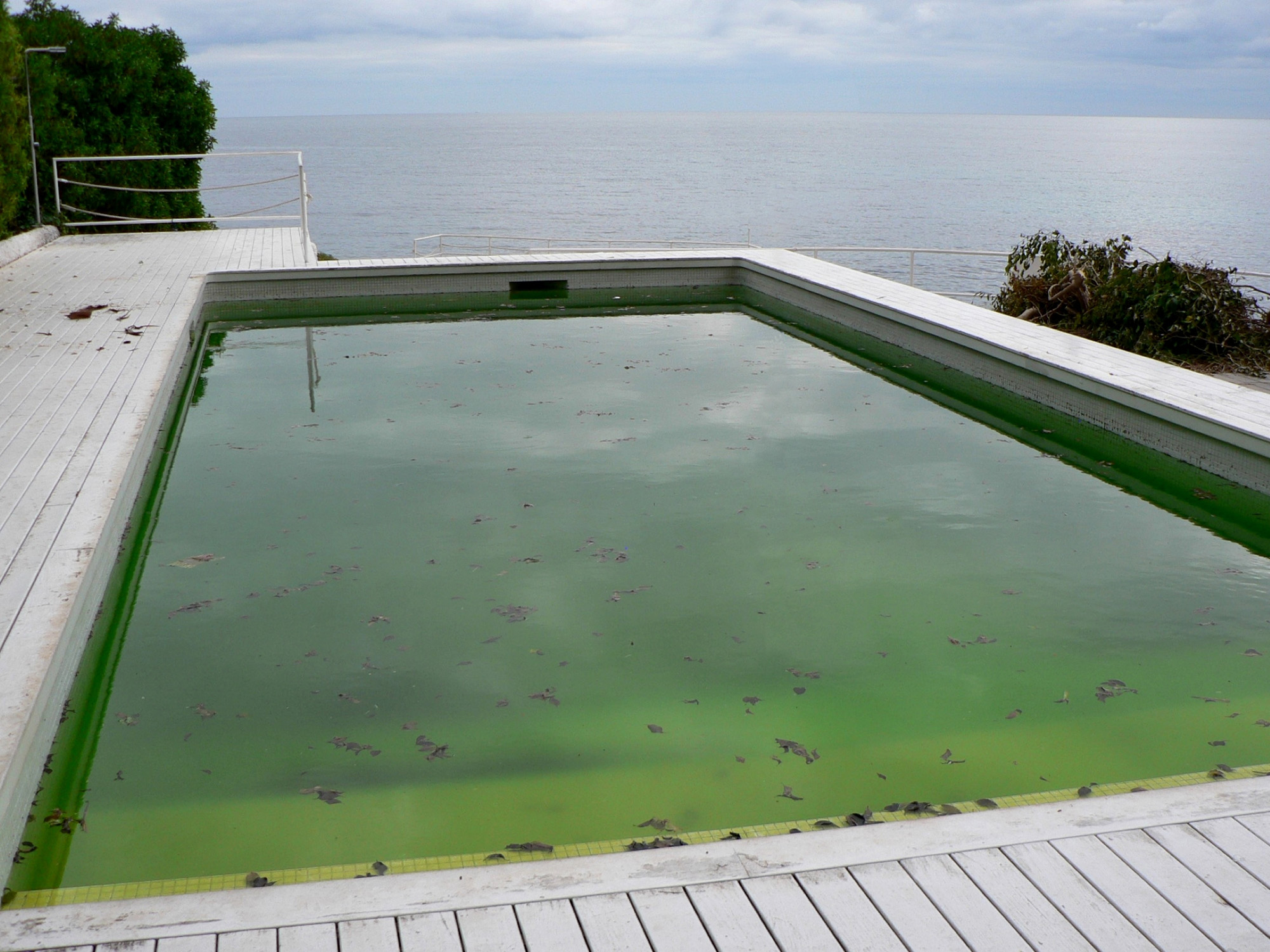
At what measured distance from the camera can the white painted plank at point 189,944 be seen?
1.65m

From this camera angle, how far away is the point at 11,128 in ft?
30.6

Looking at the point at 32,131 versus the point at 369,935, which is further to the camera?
the point at 32,131

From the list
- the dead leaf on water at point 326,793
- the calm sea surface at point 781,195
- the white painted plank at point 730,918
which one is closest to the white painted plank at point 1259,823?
the white painted plank at point 730,918

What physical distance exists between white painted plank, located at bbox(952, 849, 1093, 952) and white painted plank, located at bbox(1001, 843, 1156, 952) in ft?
0.05

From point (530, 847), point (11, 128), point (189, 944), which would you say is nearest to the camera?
point (189, 944)

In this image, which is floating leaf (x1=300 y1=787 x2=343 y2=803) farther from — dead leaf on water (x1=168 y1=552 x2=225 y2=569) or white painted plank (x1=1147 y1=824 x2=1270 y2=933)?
white painted plank (x1=1147 y1=824 x2=1270 y2=933)

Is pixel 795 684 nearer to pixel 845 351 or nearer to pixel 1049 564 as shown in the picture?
pixel 1049 564

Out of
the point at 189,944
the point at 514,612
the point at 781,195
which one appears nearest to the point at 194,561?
the point at 514,612

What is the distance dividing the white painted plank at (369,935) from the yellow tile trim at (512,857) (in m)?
0.21

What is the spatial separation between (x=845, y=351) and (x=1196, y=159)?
10838 cm

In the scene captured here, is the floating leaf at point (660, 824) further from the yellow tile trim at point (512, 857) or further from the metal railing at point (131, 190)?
the metal railing at point (131, 190)

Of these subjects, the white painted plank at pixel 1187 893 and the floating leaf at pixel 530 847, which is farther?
the floating leaf at pixel 530 847

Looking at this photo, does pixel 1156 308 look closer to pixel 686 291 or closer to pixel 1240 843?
pixel 686 291

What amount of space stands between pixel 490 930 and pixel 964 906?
2.57ft
